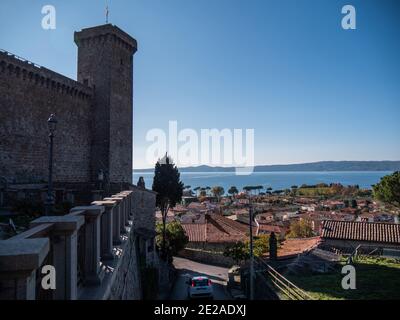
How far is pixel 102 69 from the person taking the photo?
23.0m

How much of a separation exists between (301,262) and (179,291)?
9.49m

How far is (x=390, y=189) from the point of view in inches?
1163

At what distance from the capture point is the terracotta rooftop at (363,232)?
2386cm

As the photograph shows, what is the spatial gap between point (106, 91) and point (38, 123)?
20.2 ft

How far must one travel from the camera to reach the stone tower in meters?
22.8

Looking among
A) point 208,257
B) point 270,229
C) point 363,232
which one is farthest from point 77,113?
point 270,229

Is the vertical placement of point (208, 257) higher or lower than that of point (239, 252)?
lower

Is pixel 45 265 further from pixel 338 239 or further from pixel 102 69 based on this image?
pixel 338 239

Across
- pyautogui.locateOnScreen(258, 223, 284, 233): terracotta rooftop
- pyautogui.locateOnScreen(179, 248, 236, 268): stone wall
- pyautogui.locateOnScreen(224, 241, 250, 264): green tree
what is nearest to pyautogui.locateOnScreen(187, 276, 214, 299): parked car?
pyautogui.locateOnScreen(224, 241, 250, 264): green tree

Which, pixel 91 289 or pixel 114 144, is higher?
pixel 114 144

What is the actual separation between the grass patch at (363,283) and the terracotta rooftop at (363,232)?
6.63 metres

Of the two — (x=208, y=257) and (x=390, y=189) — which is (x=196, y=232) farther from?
(x=390, y=189)

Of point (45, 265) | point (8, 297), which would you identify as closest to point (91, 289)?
point (45, 265)

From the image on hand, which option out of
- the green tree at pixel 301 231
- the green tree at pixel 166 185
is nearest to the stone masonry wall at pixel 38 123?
the green tree at pixel 166 185
